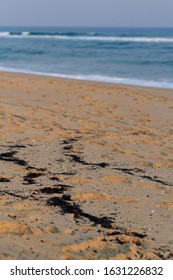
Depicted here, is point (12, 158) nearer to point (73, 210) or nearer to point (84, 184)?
point (84, 184)

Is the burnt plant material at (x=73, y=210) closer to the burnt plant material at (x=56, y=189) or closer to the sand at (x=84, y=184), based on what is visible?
the sand at (x=84, y=184)

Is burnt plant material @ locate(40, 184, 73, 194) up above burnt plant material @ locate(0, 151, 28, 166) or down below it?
below

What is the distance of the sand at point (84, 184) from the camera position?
10.3 feet

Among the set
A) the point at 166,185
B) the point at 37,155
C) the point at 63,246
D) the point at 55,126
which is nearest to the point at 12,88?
the point at 55,126

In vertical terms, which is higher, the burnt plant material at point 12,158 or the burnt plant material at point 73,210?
the burnt plant material at point 12,158

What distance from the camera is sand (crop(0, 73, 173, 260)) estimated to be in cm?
315

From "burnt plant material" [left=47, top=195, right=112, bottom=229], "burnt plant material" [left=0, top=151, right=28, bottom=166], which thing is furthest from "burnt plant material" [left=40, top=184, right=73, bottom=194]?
"burnt plant material" [left=0, top=151, right=28, bottom=166]

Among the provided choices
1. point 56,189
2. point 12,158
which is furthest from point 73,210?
point 12,158

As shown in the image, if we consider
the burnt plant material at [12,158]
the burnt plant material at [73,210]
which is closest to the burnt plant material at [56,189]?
the burnt plant material at [73,210]

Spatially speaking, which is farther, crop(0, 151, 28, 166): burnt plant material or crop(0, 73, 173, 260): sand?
crop(0, 151, 28, 166): burnt plant material

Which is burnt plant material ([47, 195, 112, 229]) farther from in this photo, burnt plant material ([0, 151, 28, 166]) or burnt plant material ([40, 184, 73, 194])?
burnt plant material ([0, 151, 28, 166])

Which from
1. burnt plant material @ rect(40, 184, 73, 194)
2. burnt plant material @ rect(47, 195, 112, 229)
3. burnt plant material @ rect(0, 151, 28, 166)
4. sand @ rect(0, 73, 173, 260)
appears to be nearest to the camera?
sand @ rect(0, 73, 173, 260)

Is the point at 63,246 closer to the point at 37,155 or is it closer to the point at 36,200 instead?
the point at 36,200

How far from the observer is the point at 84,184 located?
4379 millimetres
